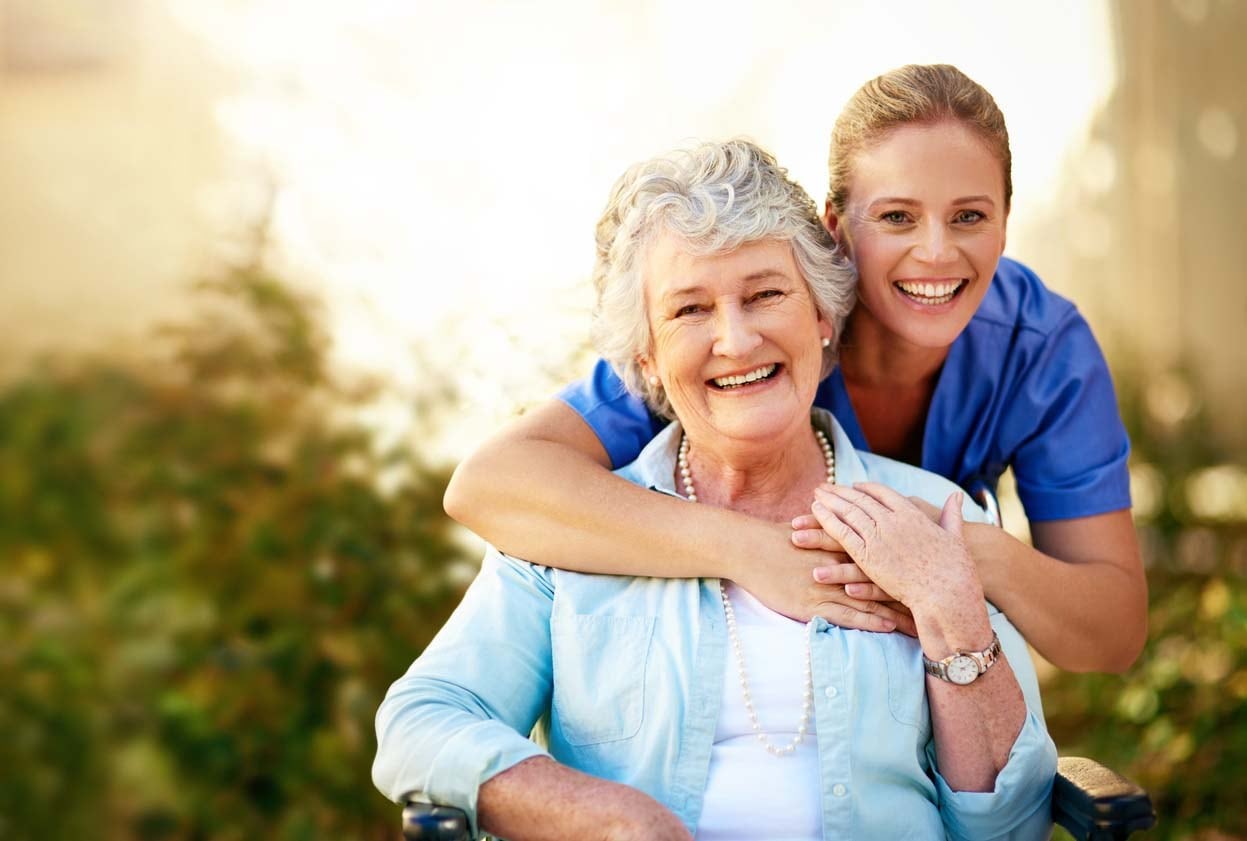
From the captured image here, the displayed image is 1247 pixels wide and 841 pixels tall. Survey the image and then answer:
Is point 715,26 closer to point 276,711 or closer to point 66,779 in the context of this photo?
point 276,711

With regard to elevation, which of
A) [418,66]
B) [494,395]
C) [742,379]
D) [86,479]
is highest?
[418,66]

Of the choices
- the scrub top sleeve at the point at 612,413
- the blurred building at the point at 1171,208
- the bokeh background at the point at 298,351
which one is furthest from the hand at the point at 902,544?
the blurred building at the point at 1171,208

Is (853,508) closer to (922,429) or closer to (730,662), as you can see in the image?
(730,662)

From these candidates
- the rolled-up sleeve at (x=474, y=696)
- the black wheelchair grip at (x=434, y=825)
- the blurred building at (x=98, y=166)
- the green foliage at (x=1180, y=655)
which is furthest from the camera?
the green foliage at (x=1180, y=655)

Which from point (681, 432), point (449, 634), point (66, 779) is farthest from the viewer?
point (66, 779)

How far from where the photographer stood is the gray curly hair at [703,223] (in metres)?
2.27

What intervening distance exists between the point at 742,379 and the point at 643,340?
20 cm

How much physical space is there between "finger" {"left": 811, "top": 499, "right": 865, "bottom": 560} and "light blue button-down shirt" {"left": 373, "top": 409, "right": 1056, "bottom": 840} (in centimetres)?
15

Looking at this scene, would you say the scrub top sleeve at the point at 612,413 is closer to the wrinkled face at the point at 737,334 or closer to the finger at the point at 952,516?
the wrinkled face at the point at 737,334

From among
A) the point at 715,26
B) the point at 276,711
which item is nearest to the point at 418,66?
the point at 715,26

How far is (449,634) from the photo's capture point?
2.29 metres

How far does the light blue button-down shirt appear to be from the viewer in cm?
212

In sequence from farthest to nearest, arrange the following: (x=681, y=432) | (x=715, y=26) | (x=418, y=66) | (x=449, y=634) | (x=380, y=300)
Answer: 1. (x=715, y=26)
2. (x=418, y=66)
3. (x=380, y=300)
4. (x=681, y=432)
5. (x=449, y=634)

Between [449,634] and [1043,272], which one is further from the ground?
[1043,272]
